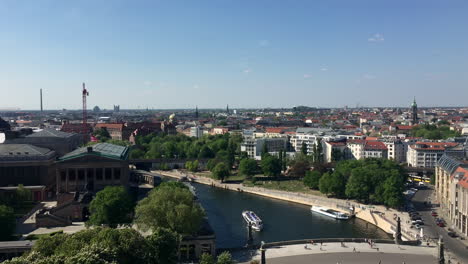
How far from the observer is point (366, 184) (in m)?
66.2

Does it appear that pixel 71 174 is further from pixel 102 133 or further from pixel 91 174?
pixel 102 133

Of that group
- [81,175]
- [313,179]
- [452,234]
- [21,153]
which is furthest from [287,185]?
[21,153]

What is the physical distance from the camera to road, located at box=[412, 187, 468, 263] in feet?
140

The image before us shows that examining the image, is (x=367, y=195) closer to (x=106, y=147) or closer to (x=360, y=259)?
(x=360, y=259)

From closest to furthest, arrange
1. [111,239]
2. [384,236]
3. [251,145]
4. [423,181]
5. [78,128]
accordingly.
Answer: [111,239], [384,236], [423,181], [251,145], [78,128]

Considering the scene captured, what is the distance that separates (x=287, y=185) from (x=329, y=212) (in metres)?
21.0

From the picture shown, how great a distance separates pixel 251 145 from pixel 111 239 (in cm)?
8664

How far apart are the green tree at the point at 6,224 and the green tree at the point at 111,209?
7452 millimetres

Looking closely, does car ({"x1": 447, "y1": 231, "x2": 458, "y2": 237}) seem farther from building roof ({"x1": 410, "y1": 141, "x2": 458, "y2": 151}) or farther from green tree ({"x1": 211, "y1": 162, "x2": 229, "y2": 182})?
green tree ({"x1": 211, "y1": 162, "x2": 229, "y2": 182})

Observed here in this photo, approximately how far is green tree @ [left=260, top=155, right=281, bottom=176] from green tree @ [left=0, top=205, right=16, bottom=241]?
52884mm

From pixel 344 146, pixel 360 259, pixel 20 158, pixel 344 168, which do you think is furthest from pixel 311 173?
pixel 20 158

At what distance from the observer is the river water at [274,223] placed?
52500 mm

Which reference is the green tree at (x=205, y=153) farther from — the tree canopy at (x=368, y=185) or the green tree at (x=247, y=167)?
the tree canopy at (x=368, y=185)

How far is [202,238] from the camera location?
136 ft
